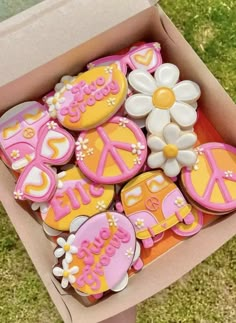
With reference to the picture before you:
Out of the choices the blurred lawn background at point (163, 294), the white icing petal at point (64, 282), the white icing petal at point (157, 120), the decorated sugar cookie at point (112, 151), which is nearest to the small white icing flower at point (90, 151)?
the decorated sugar cookie at point (112, 151)

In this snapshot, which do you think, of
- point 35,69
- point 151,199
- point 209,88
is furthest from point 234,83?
point 35,69

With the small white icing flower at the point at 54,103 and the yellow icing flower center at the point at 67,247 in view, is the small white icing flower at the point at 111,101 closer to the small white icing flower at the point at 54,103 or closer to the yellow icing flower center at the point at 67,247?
the small white icing flower at the point at 54,103

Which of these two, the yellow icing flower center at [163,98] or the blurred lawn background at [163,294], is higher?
the yellow icing flower center at [163,98]

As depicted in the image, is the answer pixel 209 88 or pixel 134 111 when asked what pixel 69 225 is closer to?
pixel 134 111

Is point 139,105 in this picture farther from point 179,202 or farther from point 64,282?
point 64,282

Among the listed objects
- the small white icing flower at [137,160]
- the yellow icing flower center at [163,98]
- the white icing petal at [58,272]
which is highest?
the yellow icing flower center at [163,98]

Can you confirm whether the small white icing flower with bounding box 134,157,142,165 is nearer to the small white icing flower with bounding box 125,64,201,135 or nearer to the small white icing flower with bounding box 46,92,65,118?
the small white icing flower with bounding box 125,64,201,135

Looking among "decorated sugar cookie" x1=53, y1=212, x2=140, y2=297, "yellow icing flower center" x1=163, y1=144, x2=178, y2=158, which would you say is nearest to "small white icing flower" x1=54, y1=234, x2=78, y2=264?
"decorated sugar cookie" x1=53, y1=212, x2=140, y2=297
